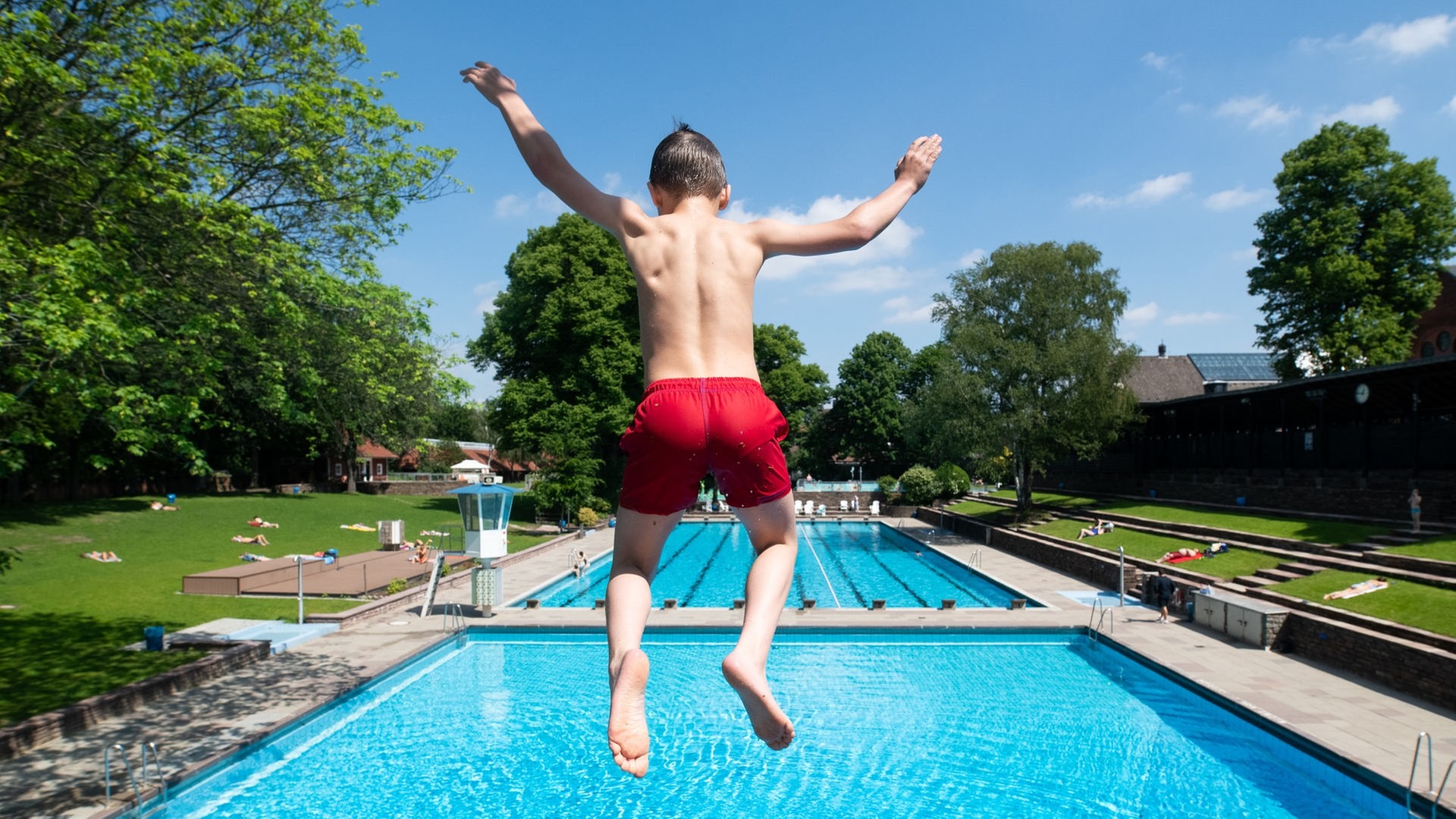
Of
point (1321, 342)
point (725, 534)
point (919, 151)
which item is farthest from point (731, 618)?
point (1321, 342)

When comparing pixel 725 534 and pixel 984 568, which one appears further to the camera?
pixel 725 534

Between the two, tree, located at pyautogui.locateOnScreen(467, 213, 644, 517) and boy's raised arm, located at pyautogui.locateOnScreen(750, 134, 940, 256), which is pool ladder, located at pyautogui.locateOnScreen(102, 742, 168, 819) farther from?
tree, located at pyautogui.locateOnScreen(467, 213, 644, 517)

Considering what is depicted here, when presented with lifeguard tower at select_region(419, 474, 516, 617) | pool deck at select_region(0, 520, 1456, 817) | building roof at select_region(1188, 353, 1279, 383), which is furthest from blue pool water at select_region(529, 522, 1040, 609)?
building roof at select_region(1188, 353, 1279, 383)

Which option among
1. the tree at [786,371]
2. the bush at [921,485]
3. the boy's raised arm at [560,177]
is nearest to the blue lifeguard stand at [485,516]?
the boy's raised arm at [560,177]

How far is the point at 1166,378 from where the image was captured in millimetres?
48469

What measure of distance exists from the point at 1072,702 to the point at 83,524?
3208 centimetres

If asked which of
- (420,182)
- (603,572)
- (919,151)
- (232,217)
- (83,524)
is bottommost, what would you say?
(603,572)

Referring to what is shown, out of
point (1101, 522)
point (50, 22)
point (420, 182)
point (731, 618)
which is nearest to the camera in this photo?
point (50, 22)

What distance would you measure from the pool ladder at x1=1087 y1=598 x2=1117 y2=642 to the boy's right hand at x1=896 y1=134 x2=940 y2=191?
54.2 feet

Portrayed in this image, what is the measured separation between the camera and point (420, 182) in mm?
12695

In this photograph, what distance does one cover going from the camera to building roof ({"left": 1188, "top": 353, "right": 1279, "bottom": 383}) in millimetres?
48375

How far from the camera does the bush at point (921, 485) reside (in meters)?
49.5

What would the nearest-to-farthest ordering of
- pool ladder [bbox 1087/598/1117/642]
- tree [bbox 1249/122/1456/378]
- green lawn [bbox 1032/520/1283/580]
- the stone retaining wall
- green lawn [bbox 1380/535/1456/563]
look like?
the stone retaining wall, green lawn [bbox 1380/535/1456/563], pool ladder [bbox 1087/598/1117/642], green lawn [bbox 1032/520/1283/580], tree [bbox 1249/122/1456/378]

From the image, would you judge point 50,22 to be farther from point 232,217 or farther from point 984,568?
point 984,568
